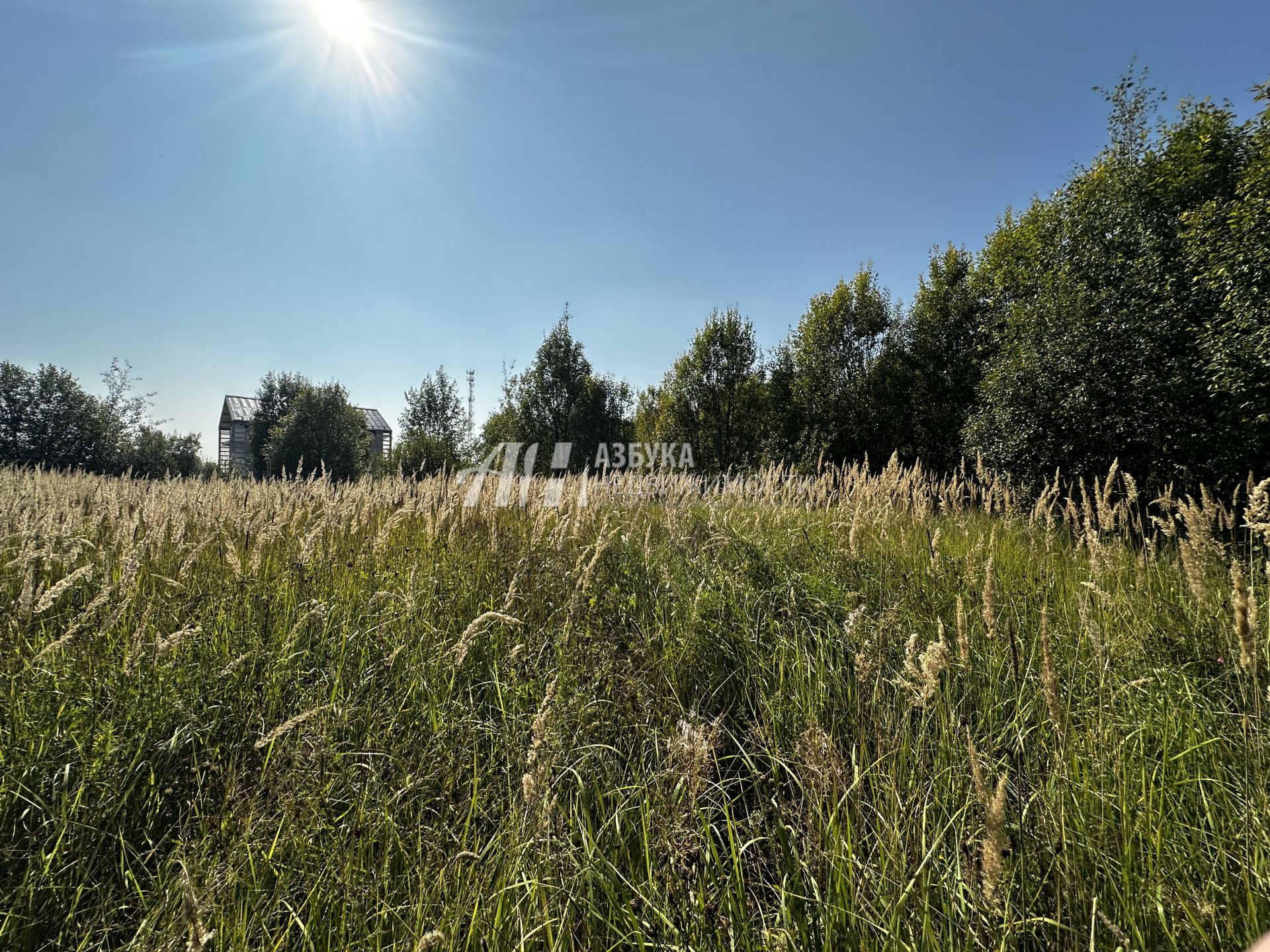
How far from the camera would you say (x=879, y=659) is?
1.46 m

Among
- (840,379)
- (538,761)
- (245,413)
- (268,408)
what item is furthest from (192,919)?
(245,413)

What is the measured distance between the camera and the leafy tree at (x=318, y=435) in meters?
26.1

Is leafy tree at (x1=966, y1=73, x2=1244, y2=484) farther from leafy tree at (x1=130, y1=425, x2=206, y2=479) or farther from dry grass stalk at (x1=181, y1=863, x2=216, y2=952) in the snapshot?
leafy tree at (x1=130, y1=425, x2=206, y2=479)

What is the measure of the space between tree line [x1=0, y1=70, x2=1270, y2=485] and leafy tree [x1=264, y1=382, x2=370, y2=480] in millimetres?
108

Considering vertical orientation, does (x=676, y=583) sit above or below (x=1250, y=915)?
above

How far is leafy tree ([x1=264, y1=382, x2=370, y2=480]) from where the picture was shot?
2609cm

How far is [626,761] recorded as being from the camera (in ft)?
5.35

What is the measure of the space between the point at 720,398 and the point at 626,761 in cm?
1849

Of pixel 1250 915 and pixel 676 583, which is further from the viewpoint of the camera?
pixel 676 583

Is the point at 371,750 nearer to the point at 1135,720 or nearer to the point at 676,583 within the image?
the point at 676,583

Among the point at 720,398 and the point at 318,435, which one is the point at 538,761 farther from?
the point at 318,435

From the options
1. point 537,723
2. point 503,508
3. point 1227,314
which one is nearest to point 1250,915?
point 537,723

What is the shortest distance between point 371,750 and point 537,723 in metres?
1.01

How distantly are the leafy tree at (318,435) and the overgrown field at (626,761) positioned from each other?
89.4 feet
